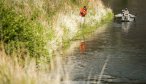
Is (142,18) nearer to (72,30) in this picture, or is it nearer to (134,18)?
(134,18)

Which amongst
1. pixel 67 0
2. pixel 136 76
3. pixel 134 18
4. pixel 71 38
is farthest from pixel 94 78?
pixel 134 18

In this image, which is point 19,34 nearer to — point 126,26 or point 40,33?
point 40,33

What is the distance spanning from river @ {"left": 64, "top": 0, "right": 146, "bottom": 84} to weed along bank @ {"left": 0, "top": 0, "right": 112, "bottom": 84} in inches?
29.4

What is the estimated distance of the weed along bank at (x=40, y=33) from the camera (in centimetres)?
1263

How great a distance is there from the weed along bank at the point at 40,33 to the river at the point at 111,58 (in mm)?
748

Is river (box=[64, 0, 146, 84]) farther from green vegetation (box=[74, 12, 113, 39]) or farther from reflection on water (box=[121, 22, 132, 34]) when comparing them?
green vegetation (box=[74, 12, 113, 39])

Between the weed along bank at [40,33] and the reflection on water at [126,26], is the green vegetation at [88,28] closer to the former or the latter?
the weed along bank at [40,33]

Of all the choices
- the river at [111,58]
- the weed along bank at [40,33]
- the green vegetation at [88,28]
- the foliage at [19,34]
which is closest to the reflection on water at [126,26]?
the river at [111,58]

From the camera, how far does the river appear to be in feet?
63.3

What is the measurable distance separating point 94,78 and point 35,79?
695 centimetres

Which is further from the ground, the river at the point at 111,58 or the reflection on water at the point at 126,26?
the reflection on water at the point at 126,26

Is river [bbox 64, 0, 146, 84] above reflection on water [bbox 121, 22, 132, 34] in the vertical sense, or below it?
below

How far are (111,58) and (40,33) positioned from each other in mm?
3460

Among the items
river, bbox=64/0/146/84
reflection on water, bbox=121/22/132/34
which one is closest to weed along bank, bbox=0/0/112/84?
river, bbox=64/0/146/84
